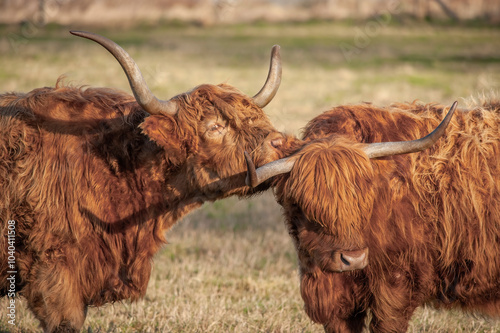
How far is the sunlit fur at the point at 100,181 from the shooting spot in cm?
346

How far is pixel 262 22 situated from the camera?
37.3m

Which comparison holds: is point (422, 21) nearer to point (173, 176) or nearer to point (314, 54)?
point (314, 54)

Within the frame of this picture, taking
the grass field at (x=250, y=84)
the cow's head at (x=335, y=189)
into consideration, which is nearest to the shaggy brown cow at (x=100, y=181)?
the cow's head at (x=335, y=189)

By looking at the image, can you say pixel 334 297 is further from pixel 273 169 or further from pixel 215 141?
pixel 215 141

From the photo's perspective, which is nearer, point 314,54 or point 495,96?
point 495,96

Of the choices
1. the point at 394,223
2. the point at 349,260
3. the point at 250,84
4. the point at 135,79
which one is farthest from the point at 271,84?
the point at 250,84

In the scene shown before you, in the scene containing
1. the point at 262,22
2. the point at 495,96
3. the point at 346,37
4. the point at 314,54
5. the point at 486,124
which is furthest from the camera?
the point at 262,22

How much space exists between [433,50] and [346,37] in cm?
647

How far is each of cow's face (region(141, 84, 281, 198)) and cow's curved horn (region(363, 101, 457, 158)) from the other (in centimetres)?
60

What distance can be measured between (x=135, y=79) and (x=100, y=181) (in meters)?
0.72

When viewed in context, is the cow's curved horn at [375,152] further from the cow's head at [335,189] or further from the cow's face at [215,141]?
the cow's face at [215,141]

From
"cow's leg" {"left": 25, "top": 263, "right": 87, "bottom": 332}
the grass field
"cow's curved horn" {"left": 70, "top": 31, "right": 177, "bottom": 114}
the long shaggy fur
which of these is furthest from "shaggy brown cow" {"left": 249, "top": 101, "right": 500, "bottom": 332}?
"cow's leg" {"left": 25, "top": 263, "right": 87, "bottom": 332}

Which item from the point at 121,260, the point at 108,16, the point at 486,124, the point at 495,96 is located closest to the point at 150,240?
the point at 121,260

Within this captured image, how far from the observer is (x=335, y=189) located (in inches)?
128
